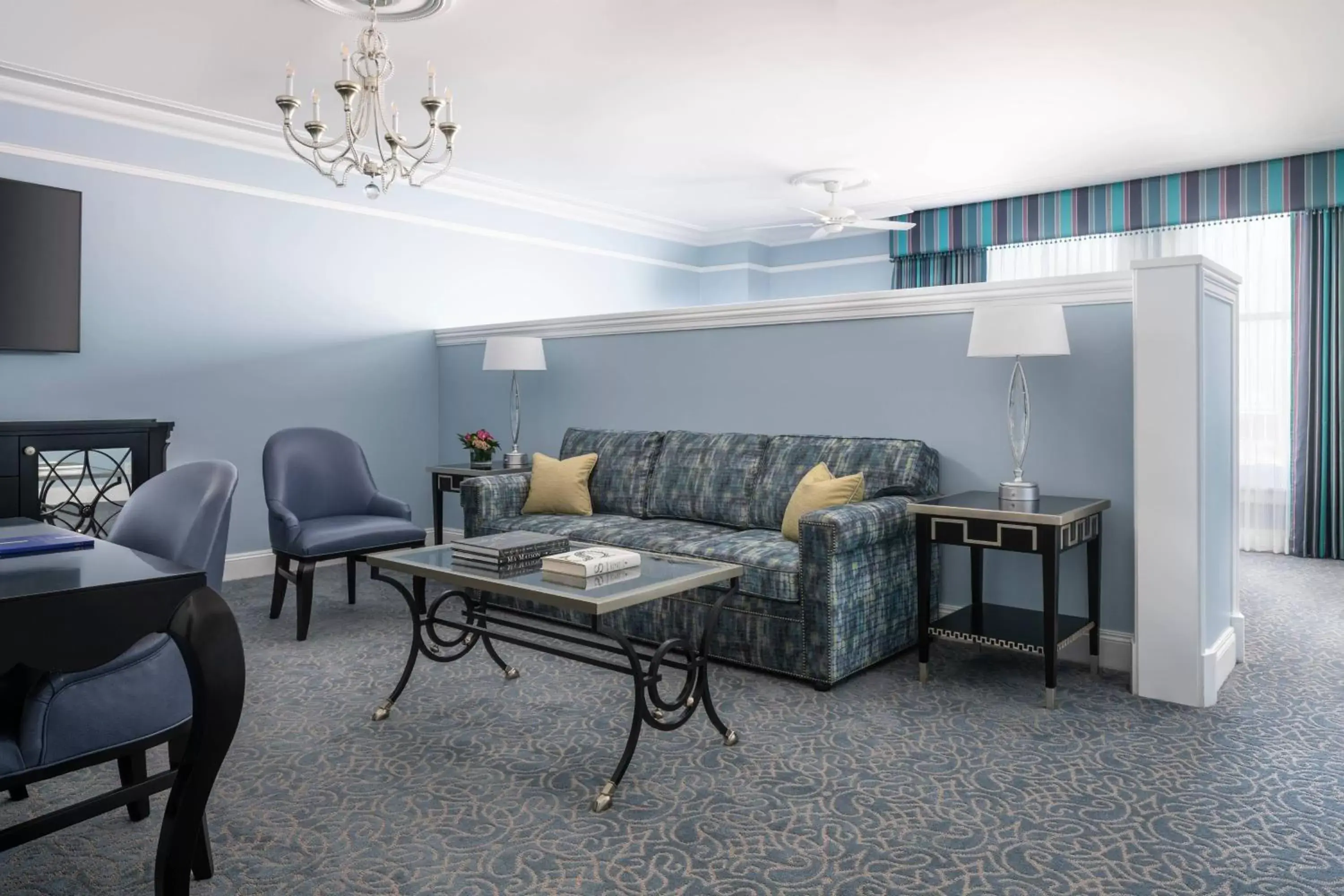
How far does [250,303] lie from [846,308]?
3.41 metres

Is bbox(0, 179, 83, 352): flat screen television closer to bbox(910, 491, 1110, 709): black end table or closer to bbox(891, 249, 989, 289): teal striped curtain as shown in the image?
bbox(910, 491, 1110, 709): black end table

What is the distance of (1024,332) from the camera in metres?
3.17

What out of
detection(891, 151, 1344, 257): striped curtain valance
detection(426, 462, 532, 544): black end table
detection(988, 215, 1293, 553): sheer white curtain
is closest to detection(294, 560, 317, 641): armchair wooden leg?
detection(426, 462, 532, 544): black end table

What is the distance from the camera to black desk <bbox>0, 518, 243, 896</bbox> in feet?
4.49

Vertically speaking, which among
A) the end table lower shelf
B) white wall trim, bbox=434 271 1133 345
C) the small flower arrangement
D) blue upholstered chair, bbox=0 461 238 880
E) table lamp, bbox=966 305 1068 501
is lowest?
the end table lower shelf

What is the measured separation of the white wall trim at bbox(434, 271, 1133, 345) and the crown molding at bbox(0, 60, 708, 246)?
126cm

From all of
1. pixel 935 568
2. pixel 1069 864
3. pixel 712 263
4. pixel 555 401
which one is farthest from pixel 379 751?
pixel 712 263

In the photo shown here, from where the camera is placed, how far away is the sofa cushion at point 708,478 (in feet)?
13.4

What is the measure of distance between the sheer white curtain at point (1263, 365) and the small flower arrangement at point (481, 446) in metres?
3.76

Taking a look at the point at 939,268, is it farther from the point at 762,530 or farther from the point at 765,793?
the point at 765,793

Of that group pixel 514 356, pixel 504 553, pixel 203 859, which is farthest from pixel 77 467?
pixel 203 859

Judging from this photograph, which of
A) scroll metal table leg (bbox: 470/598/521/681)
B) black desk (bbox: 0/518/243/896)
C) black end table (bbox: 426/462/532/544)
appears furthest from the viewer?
black end table (bbox: 426/462/532/544)

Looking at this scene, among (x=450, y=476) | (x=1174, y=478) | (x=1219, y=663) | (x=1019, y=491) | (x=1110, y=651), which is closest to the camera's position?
(x=1174, y=478)

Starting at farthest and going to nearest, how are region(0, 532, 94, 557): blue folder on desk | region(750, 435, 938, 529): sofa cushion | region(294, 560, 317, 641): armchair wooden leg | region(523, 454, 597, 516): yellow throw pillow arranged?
region(523, 454, 597, 516): yellow throw pillow → region(294, 560, 317, 641): armchair wooden leg → region(750, 435, 938, 529): sofa cushion → region(0, 532, 94, 557): blue folder on desk
